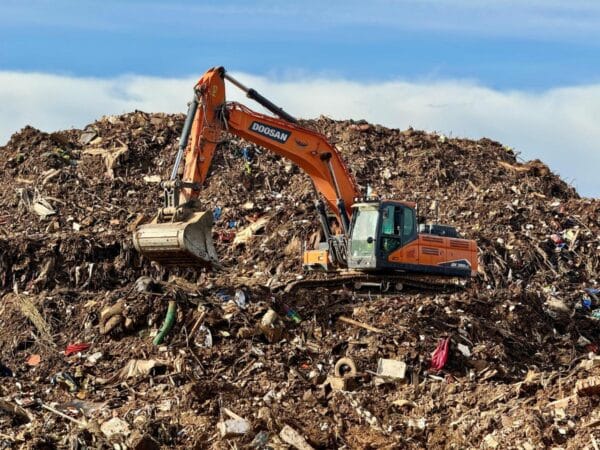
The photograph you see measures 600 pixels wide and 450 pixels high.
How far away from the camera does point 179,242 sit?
497 inches

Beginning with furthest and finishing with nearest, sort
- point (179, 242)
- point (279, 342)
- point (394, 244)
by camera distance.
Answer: point (394, 244), point (279, 342), point (179, 242)

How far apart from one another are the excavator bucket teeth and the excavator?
718mm

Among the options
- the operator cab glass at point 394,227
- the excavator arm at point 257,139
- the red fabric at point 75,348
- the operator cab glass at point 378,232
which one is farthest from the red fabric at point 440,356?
the red fabric at point 75,348

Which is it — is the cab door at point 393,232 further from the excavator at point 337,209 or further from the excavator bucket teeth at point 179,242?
the excavator bucket teeth at point 179,242

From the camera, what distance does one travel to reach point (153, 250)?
12883 millimetres

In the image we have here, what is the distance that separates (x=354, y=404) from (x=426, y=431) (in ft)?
2.96

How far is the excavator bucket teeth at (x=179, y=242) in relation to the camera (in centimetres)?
1270

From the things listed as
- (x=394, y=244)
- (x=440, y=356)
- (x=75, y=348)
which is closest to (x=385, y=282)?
(x=394, y=244)

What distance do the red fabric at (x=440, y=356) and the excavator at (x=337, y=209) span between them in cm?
306

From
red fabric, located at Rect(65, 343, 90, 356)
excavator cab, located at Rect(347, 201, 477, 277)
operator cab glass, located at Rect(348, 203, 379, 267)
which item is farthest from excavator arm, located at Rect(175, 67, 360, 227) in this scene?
red fabric, located at Rect(65, 343, 90, 356)

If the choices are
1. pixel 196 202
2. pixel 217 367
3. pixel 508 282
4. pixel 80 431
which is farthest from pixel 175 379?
pixel 508 282

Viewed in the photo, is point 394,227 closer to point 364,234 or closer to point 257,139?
point 364,234

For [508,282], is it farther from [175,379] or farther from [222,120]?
[175,379]

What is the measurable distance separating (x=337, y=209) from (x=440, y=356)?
4720 millimetres
